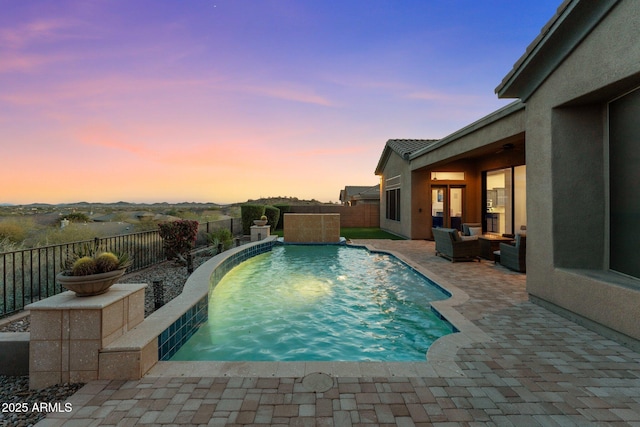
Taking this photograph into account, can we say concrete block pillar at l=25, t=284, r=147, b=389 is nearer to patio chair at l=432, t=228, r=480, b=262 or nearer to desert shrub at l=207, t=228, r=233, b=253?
desert shrub at l=207, t=228, r=233, b=253

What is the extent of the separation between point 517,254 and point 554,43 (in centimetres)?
500

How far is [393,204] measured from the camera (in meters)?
17.3

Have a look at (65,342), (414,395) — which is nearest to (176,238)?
(65,342)

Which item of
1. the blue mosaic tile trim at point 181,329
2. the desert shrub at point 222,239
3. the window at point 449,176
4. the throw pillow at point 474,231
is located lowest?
the blue mosaic tile trim at point 181,329

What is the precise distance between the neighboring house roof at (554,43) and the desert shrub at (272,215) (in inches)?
606

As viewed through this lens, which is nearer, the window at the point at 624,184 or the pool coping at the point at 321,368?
the pool coping at the point at 321,368

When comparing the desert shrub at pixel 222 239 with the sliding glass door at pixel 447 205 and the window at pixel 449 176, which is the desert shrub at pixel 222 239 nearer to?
the sliding glass door at pixel 447 205

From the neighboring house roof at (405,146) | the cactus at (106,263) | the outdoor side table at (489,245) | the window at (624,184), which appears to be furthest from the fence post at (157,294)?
the neighboring house roof at (405,146)

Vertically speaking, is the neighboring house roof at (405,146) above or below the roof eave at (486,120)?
above

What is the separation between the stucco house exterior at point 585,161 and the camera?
145 inches

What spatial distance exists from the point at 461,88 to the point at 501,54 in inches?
83.4

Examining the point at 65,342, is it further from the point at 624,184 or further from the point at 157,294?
the point at 624,184

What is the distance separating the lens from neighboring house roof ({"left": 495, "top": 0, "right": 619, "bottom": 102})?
12.8 feet

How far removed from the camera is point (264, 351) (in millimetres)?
4148
